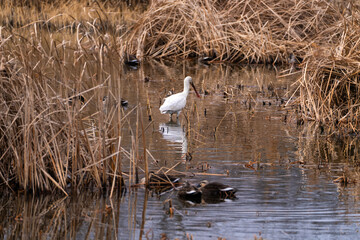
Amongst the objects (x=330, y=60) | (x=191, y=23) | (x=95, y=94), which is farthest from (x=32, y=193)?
(x=191, y=23)

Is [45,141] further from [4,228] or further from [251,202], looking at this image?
[251,202]

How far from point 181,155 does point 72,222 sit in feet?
8.83

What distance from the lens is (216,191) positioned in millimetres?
6094

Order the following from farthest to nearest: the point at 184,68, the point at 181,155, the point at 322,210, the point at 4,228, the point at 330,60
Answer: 1. the point at 184,68
2. the point at 330,60
3. the point at 181,155
4. the point at 322,210
5. the point at 4,228

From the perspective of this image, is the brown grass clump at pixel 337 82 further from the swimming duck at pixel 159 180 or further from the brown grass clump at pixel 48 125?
the brown grass clump at pixel 48 125

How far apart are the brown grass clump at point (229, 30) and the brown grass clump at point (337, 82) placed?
880cm

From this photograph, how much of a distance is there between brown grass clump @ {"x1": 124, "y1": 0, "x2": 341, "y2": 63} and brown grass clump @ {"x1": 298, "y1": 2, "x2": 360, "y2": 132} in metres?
8.80

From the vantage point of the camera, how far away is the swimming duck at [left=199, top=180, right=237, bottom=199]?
6.07 metres

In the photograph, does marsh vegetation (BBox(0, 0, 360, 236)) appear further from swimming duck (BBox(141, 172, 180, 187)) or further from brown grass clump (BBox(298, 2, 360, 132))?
swimming duck (BBox(141, 172, 180, 187))

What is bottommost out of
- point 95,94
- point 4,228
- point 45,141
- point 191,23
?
point 4,228

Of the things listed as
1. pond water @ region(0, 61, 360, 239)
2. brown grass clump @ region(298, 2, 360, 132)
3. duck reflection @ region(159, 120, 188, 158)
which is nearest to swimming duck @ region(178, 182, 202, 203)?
pond water @ region(0, 61, 360, 239)

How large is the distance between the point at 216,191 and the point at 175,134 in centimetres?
331

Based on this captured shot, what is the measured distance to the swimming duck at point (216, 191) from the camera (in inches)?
239

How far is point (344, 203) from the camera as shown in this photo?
594 cm
